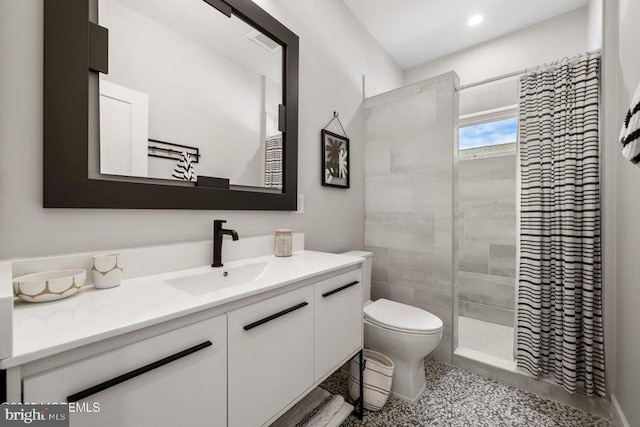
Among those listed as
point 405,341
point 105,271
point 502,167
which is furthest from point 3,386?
point 502,167

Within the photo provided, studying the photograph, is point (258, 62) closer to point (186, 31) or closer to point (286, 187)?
point (186, 31)

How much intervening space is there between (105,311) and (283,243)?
2.91 feet

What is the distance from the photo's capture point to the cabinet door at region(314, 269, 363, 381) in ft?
3.74

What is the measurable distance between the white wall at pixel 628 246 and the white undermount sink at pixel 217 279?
167 cm

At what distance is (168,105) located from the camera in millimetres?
1161

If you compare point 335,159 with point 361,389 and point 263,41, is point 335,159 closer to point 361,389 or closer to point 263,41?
point 263,41

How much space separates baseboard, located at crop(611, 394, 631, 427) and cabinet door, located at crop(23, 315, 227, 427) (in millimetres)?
1798

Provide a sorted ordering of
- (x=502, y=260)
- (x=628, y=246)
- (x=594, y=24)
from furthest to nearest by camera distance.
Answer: (x=502, y=260), (x=594, y=24), (x=628, y=246)

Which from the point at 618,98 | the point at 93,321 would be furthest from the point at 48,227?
the point at 618,98

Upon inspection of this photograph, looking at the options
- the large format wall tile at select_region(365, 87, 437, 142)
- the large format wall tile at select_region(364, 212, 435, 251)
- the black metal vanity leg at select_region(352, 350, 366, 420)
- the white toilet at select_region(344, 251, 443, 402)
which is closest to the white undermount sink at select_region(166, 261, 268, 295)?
the black metal vanity leg at select_region(352, 350, 366, 420)

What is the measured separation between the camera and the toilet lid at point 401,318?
1.52 m

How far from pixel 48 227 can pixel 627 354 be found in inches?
95.7

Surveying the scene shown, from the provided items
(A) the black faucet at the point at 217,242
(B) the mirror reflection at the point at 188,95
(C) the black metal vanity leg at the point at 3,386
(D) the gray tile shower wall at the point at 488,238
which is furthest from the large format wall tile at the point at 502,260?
(C) the black metal vanity leg at the point at 3,386

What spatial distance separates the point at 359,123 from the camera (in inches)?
94.0
